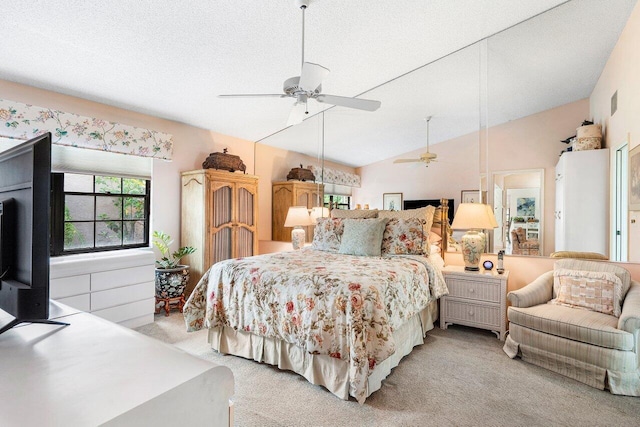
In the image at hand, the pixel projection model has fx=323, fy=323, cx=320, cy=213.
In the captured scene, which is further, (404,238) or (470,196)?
(470,196)

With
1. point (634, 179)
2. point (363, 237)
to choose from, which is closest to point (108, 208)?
point (363, 237)

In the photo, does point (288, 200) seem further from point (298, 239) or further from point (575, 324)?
point (575, 324)

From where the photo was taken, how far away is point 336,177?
4461 millimetres

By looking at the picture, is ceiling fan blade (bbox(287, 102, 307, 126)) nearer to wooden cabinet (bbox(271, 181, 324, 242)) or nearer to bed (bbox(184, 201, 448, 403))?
bed (bbox(184, 201, 448, 403))

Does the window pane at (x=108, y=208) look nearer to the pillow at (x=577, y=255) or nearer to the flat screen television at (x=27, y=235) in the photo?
the flat screen television at (x=27, y=235)

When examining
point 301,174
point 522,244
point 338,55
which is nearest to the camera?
point 338,55

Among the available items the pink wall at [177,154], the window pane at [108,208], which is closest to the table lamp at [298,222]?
the pink wall at [177,154]

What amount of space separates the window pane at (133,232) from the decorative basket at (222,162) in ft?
3.57

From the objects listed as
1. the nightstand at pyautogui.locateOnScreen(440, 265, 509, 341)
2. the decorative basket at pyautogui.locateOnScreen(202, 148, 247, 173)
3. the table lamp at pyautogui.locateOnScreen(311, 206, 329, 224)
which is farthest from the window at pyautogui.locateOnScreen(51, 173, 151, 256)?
the nightstand at pyautogui.locateOnScreen(440, 265, 509, 341)

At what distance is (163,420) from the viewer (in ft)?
1.79

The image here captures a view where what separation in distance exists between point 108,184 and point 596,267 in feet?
16.0

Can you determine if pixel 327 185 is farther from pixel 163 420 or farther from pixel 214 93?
pixel 163 420

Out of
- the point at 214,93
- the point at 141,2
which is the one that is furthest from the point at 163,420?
the point at 214,93

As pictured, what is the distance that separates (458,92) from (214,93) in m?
2.77
